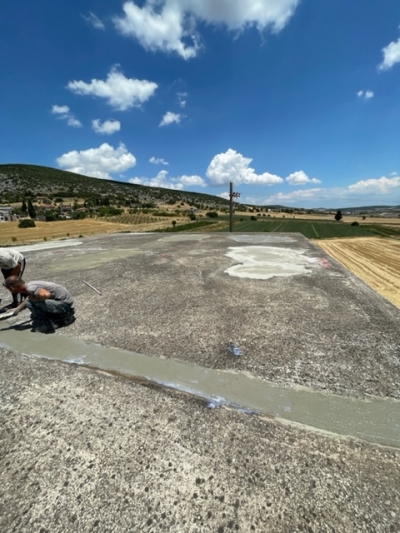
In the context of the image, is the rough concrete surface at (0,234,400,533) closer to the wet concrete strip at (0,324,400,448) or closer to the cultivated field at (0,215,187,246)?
the wet concrete strip at (0,324,400,448)

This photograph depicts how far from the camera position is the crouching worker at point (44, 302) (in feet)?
13.0

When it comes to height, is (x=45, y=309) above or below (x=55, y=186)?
below

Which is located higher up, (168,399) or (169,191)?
(169,191)

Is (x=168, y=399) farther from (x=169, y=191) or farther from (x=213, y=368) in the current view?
(x=169, y=191)

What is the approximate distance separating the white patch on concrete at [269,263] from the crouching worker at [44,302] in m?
4.42

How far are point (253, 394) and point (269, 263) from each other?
6.48m

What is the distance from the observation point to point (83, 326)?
427 centimetres

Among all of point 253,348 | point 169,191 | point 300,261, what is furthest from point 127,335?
point 169,191

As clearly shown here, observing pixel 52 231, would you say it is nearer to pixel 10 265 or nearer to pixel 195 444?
pixel 10 265

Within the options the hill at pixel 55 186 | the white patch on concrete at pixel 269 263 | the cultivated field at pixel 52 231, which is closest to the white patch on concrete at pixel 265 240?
the white patch on concrete at pixel 269 263

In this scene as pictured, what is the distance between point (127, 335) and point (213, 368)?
153 centimetres

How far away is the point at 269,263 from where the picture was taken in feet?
28.5

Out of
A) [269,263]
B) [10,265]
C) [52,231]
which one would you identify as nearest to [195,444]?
[10,265]

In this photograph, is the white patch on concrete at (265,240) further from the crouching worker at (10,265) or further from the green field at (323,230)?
the green field at (323,230)
